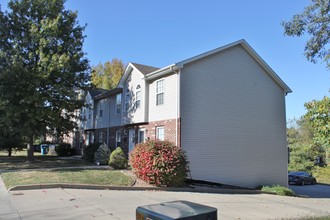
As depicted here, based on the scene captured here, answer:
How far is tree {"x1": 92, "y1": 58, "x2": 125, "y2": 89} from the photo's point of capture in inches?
1976

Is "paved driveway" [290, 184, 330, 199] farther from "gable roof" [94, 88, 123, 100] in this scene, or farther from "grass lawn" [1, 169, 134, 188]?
"gable roof" [94, 88, 123, 100]

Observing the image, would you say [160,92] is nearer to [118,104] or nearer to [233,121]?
[233,121]

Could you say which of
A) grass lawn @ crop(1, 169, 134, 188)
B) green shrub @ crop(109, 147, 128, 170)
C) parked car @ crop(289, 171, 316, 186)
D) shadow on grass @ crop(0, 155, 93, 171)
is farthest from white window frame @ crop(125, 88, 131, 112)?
parked car @ crop(289, 171, 316, 186)

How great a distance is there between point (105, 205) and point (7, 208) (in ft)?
8.36

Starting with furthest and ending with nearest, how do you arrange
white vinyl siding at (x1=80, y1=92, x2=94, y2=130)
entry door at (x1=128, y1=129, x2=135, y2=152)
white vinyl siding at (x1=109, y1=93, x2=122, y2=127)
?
1. white vinyl siding at (x1=80, y1=92, x2=94, y2=130)
2. white vinyl siding at (x1=109, y1=93, x2=122, y2=127)
3. entry door at (x1=128, y1=129, x2=135, y2=152)

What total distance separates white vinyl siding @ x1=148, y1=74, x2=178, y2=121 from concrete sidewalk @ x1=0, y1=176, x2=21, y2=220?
364 inches

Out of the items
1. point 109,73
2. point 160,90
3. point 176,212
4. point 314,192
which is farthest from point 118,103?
point 109,73

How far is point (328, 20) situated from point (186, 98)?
26.8 ft

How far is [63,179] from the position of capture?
1255cm

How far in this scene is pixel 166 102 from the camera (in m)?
17.6

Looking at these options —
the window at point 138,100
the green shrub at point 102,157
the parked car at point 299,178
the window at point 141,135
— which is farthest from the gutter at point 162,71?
the parked car at point 299,178

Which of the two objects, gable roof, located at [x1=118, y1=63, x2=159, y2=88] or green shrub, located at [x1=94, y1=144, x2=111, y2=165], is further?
green shrub, located at [x1=94, y1=144, x2=111, y2=165]

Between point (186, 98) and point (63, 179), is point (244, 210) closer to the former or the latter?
→ point (63, 179)

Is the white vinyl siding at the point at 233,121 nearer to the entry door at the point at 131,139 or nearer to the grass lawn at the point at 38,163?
the entry door at the point at 131,139
